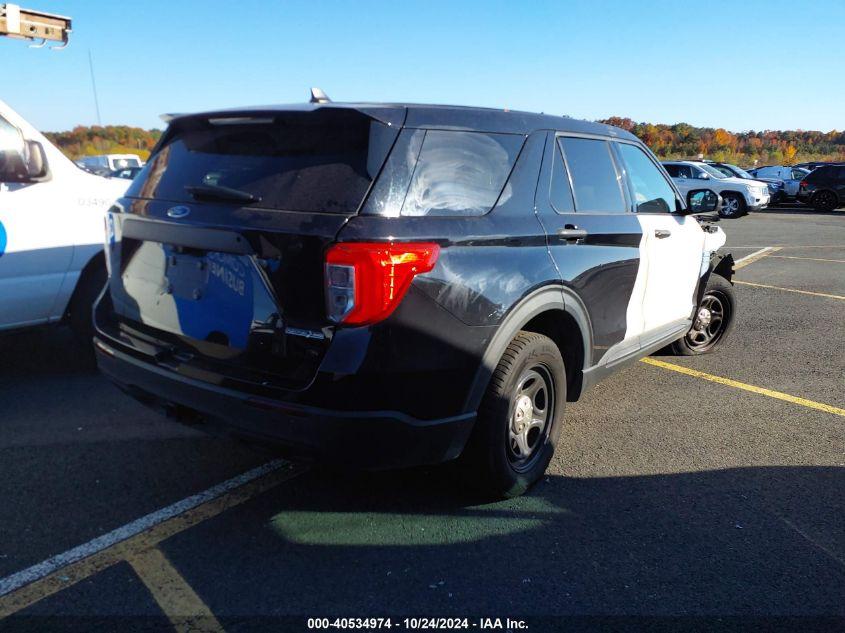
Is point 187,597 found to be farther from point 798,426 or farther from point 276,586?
point 798,426

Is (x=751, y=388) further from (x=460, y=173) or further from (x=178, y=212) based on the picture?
(x=178, y=212)

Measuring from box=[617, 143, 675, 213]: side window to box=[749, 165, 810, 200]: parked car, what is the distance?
26.5m

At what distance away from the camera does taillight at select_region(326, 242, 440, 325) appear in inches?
102

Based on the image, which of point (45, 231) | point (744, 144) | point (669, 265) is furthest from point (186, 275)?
point (744, 144)

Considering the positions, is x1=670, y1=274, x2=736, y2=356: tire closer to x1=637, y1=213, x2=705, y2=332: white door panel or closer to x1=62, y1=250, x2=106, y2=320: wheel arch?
x1=637, y1=213, x2=705, y2=332: white door panel

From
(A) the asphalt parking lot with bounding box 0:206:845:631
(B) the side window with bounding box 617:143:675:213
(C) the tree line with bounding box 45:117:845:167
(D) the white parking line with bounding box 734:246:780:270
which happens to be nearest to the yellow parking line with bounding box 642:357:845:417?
(A) the asphalt parking lot with bounding box 0:206:845:631

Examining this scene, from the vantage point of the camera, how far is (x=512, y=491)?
338cm

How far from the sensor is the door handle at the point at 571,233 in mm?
3537

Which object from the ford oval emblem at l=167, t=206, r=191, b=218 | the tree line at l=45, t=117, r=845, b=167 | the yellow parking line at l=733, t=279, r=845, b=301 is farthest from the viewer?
the tree line at l=45, t=117, r=845, b=167

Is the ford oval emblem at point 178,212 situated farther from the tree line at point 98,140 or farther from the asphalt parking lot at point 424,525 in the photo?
the tree line at point 98,140

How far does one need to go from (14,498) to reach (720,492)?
3.43 metres

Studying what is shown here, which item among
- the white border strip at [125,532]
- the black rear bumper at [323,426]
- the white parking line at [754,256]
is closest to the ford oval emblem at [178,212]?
the black rear bumper at [323,426]

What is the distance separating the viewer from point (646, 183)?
4.69 meters

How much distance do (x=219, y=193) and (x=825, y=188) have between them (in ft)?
89.4
